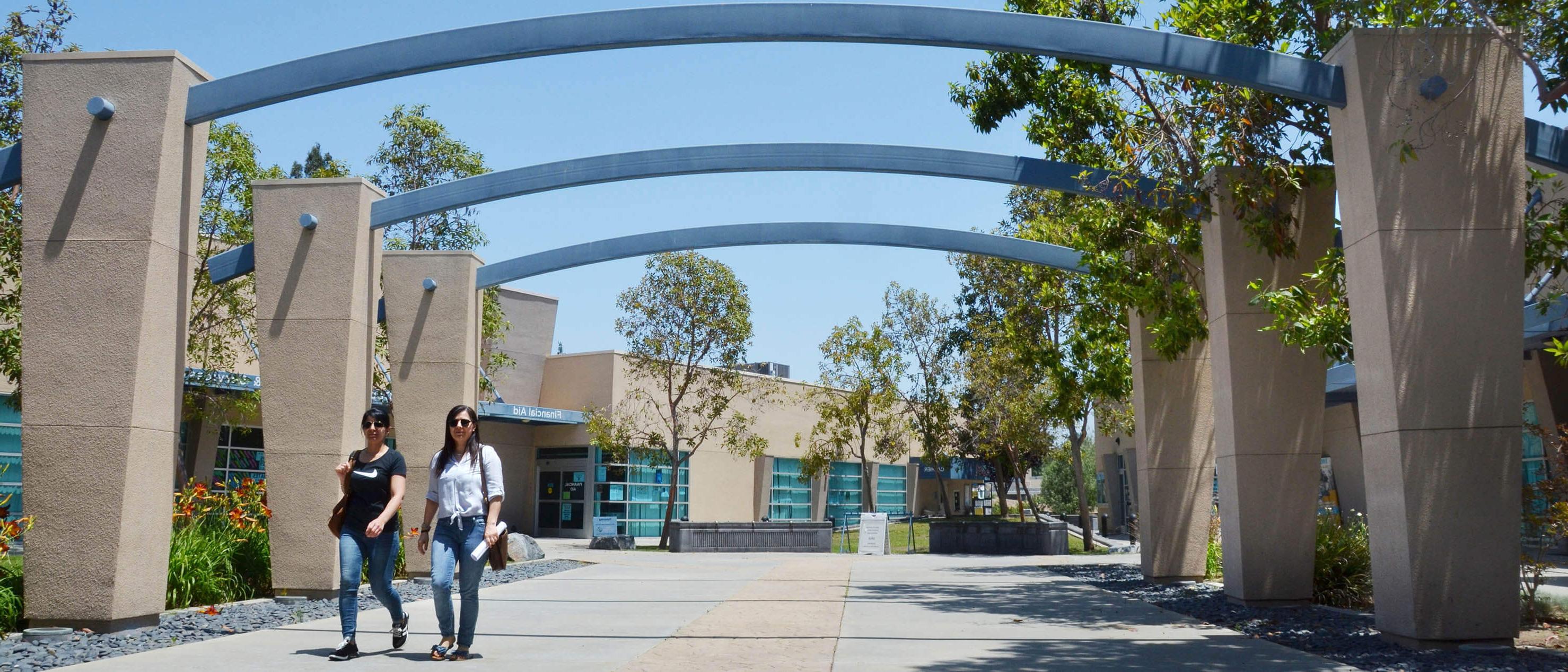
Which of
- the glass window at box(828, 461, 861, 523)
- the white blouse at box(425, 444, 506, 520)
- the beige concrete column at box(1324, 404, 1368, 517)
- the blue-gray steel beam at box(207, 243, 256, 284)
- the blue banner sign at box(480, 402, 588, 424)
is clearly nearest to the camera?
the white blouse at box(425, 444, 506, 520)

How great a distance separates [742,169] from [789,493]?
30828 mm

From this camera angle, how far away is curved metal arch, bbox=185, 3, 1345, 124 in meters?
8.45

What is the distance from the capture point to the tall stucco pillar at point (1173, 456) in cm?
1412

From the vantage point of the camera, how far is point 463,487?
7441mm

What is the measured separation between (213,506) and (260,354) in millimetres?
2751

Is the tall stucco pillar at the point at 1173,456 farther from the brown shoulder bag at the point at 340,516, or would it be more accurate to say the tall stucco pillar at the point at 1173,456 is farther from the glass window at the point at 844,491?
the glass window at the point at 844,491

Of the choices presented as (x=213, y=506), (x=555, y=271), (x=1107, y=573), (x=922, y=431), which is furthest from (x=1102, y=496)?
(x=213, y=506)

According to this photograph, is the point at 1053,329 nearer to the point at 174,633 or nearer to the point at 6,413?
the point at 174,633

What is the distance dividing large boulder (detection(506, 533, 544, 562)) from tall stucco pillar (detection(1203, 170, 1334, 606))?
1235 centimetres

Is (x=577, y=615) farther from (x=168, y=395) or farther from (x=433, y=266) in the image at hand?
(x=433, y=266)

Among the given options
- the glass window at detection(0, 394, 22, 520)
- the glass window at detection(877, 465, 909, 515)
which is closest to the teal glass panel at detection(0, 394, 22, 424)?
the glass window at detection(0, 394, 22, 520)

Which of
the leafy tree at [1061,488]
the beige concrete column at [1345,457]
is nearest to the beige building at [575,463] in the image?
the beige concrete column at [1345,457]

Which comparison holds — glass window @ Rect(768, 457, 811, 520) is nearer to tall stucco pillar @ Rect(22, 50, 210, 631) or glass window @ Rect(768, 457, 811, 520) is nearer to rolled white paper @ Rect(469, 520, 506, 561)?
tall stucco pillar @ Rect(22, 50, 210, 631)

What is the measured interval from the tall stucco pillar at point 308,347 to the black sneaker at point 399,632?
4.17 m
